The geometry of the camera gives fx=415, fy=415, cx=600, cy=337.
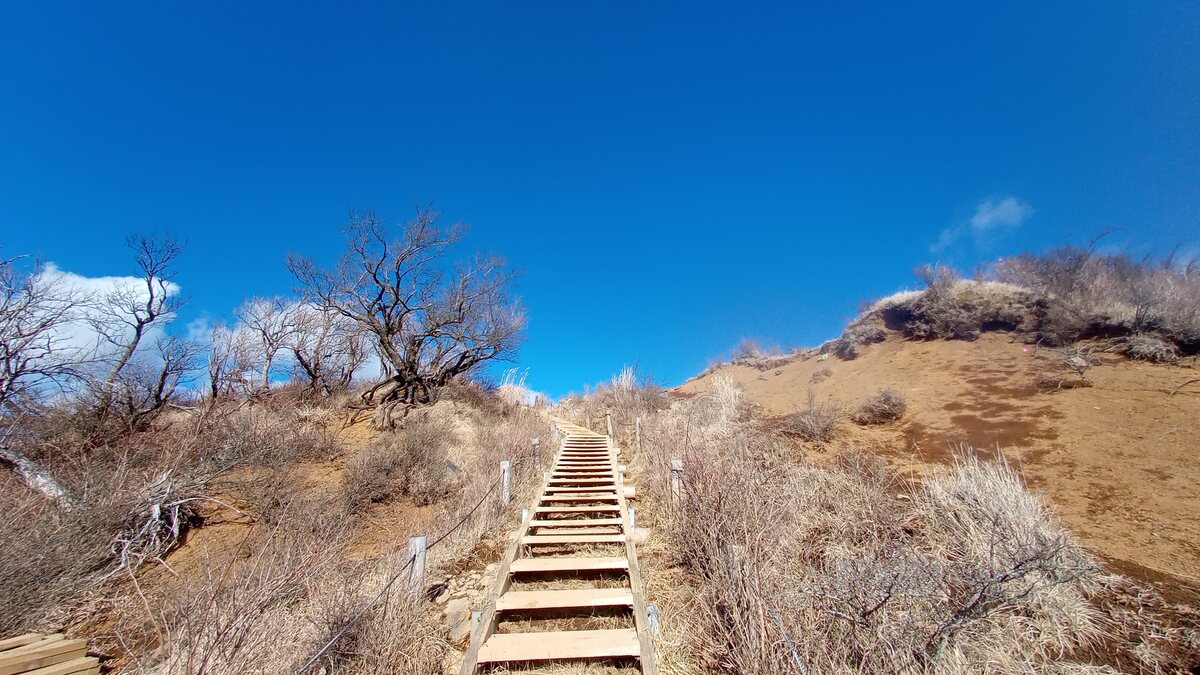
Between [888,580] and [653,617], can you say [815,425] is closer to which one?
[888,580]

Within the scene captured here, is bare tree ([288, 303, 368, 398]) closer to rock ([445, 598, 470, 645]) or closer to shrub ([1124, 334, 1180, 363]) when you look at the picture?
rock ([445, 598, 470, 645])

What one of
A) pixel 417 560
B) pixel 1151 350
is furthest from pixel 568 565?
pixel 1151 350

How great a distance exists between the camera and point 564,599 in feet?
15.6

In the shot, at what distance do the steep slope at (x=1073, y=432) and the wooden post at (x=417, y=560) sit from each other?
7.56m

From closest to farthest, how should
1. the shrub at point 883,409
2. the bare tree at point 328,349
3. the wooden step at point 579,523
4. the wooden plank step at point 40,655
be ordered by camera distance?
the wooden plank step at point 40,655
the wooden step at point 579,523
the shrub at point 883,409
the bare tree at point 328,349

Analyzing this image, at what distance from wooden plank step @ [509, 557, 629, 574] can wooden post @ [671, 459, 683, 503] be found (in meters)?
1.39

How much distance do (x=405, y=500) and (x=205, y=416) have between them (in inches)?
180

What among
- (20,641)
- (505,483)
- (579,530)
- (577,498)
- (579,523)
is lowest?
(20,641)

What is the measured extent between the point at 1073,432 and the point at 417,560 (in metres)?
10.8

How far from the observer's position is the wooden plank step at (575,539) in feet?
20.2

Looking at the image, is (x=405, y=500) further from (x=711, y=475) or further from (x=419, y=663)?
(x=711, y=475)

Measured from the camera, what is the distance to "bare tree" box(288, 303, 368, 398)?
18.2m

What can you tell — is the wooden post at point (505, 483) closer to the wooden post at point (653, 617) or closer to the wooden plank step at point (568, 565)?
the wooden plank step at point (568, 565)

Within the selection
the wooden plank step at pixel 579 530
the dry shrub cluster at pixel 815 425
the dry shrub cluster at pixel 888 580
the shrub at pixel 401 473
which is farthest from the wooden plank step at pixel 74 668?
the dry shrub cluster at pixel 815 425
